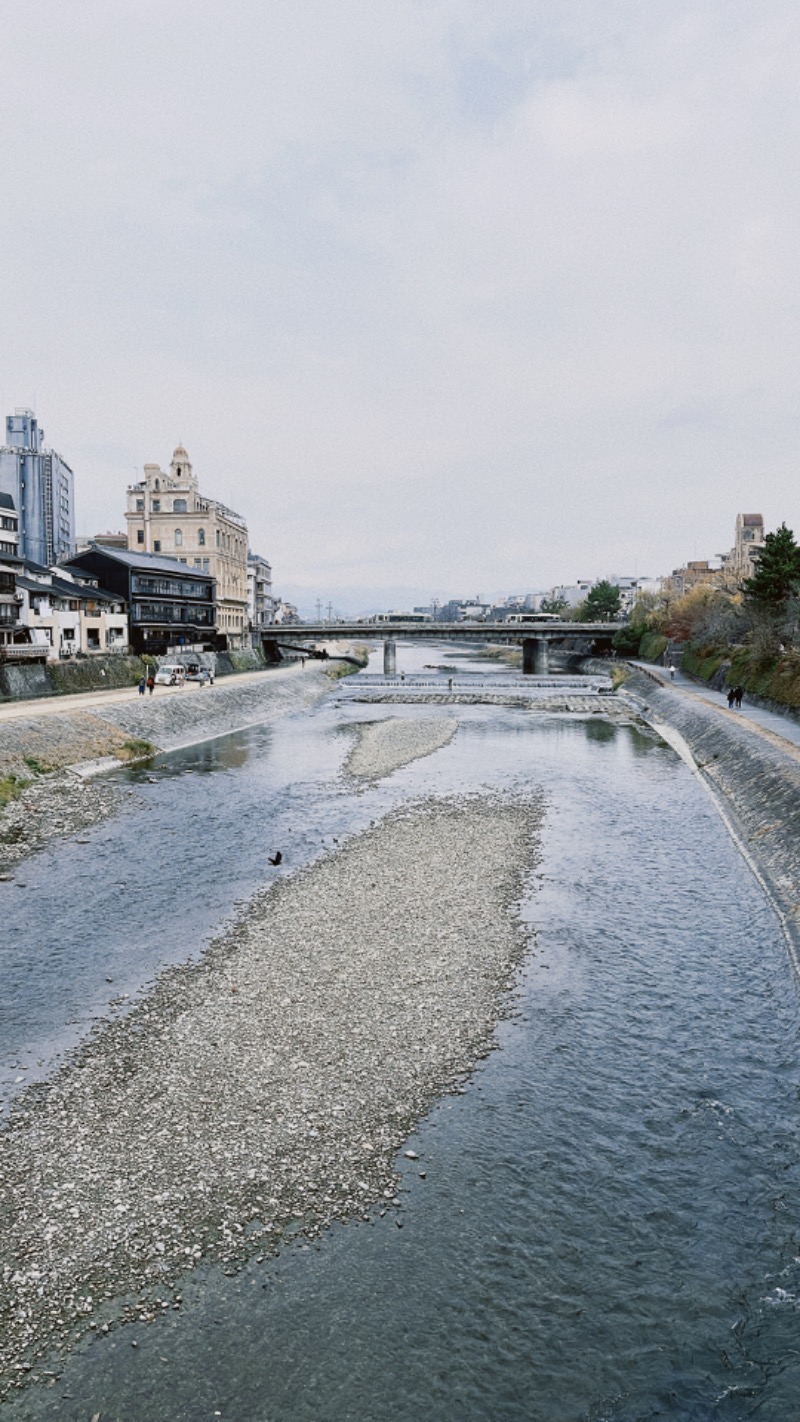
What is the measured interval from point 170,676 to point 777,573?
53167 millimetres

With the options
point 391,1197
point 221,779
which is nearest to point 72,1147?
point 391,1197

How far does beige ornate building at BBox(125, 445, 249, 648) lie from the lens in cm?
12081

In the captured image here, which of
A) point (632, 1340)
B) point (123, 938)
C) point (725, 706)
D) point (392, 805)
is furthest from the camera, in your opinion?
point (725, 706)

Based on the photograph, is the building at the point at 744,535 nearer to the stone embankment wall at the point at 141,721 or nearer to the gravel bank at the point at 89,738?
the stone embankment wall at the point at 141,721

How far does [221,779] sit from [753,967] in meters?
30.5

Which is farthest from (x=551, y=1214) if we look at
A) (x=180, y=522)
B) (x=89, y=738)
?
(x=180, y=522)

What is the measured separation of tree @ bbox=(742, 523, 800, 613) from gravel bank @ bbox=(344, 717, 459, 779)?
29152 mm

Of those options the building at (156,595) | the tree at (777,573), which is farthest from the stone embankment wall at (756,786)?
the building at (156,595)

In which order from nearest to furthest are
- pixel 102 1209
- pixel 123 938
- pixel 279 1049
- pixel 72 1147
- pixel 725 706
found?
pixel 102 1209
pixel 72 1147
pixel 279 1049
pixel 123 938
pixel 725 706

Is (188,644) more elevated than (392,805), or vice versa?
(188,644)

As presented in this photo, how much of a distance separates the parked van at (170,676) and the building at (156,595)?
45.6 ft

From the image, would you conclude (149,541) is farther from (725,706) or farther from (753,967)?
(753,967)

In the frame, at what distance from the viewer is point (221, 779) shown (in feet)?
147

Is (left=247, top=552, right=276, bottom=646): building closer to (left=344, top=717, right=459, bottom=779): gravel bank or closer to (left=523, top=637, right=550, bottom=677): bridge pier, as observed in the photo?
(left=523, top=637, right=550, bottom=677): bridge pier
